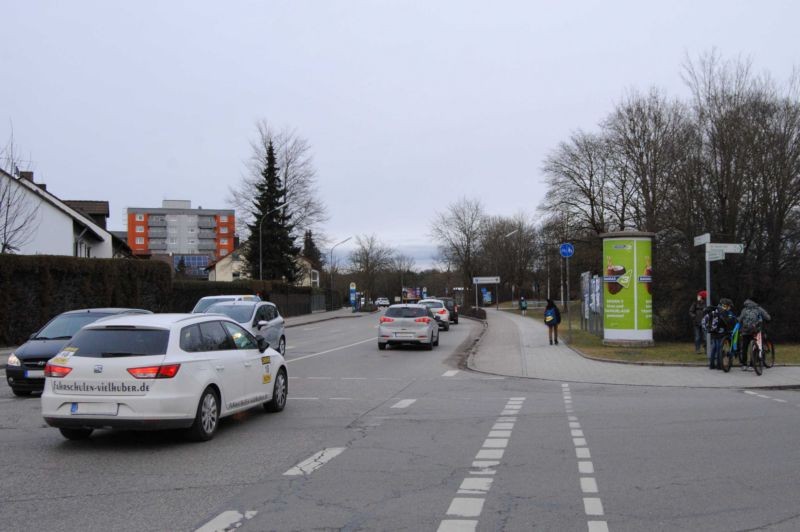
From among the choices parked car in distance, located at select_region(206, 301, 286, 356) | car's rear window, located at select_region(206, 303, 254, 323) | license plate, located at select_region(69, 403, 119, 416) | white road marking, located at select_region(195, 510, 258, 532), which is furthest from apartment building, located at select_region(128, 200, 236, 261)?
white road marking, located at select_region(195, 510, 258, 532)

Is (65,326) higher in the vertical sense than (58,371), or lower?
higher

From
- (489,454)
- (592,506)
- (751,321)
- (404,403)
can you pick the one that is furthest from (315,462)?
(751,321)

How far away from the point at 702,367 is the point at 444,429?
10.5 meters

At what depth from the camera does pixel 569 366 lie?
60.3 ft

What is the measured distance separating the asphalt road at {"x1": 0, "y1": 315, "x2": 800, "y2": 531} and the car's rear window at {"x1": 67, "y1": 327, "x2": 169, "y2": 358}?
42.2 inches

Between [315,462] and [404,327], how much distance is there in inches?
684

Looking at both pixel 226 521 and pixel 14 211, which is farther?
pixel 14 211

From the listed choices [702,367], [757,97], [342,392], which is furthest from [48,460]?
[757,97]

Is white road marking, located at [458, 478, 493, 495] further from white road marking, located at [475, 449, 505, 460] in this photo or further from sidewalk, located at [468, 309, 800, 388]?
sidewalk, located at [468, 309, 800, 388]

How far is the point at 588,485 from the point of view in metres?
6.41

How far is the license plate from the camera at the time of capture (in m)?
7.78

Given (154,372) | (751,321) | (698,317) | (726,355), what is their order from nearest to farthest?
(154,372) < (751,321) < (726,355) < (698,317)

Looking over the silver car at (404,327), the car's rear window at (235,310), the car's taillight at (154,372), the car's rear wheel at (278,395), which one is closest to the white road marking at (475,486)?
the car's taillight at (154,372)

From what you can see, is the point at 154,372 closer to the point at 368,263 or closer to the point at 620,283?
the point at 620,283
